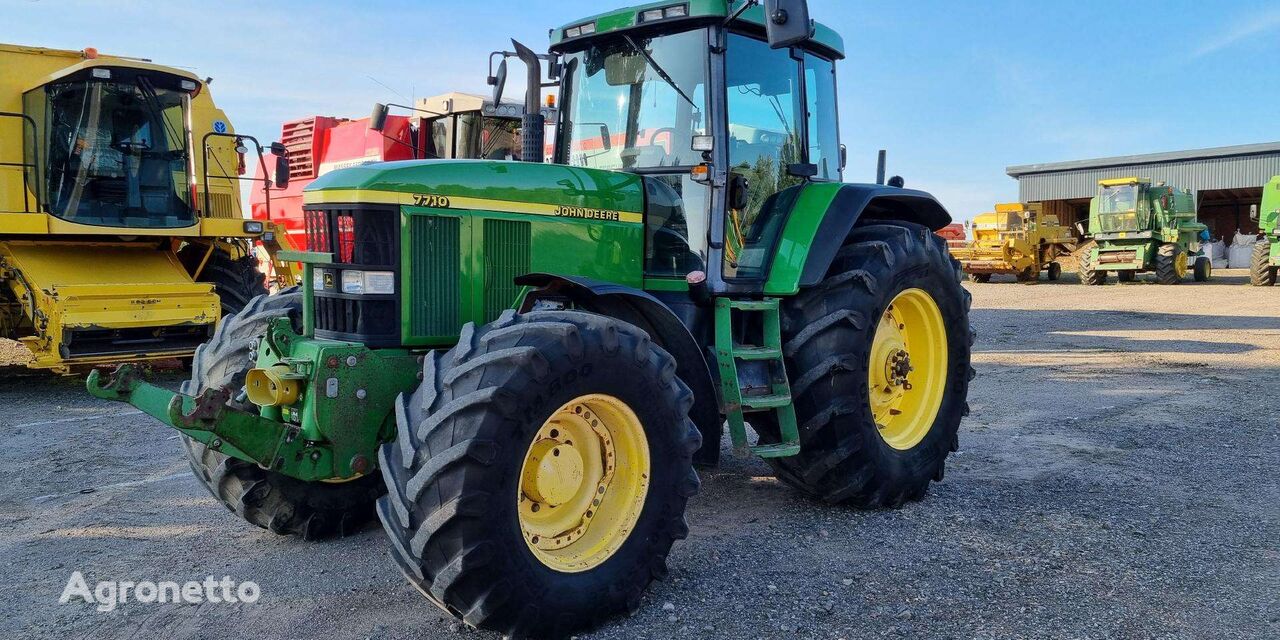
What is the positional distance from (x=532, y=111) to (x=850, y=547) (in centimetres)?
273

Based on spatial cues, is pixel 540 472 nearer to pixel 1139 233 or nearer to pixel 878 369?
pixel 878 369

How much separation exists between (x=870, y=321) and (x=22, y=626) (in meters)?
3.82

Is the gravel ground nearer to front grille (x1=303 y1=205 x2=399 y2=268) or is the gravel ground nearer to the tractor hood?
front grille (x1=303 y1=205 x2=399 y2=268)

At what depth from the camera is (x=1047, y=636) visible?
10.8 feet

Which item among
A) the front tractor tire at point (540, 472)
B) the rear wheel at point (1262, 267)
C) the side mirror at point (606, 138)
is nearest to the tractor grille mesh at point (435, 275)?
the front tractor tire at point (540, 472)

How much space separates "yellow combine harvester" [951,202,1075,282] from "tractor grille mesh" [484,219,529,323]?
76.6 ft

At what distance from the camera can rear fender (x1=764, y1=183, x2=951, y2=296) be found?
462cm

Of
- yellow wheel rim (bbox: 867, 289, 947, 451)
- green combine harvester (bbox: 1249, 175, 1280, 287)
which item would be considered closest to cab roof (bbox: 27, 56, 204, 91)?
yellow wheel rim (bbox: 867, 289, 947, 451)

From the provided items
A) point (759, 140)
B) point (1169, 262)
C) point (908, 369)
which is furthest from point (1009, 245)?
point (759, 140)

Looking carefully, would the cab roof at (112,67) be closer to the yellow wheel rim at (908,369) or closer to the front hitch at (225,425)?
the front hitch at (225,425)

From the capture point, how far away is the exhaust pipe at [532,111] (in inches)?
191

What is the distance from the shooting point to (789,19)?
12.5 feet

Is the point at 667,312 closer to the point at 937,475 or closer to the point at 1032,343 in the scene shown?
the point at 937,475

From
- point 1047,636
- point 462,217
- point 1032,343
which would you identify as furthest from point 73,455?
point 1032,343
